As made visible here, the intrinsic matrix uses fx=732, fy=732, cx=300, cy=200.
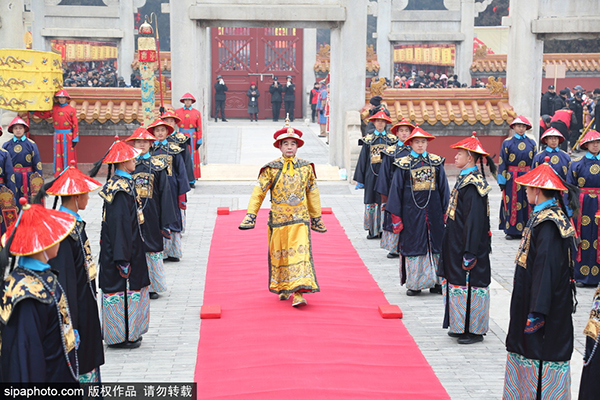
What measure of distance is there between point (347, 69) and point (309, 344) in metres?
10.9

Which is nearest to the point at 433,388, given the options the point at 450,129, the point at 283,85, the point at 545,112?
the point at 450,129

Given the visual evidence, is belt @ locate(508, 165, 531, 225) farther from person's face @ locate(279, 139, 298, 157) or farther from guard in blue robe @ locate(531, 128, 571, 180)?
person's face @ locate(279, 139, 298, 157)

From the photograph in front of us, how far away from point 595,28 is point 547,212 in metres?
12.3

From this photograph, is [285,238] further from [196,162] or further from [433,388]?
[196,162]

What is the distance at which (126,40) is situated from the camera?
30719 millimetres

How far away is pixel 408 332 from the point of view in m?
7.45

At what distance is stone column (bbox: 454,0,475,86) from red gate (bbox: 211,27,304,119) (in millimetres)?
6985

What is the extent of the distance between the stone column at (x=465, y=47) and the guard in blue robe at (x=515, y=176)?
64.6 ft

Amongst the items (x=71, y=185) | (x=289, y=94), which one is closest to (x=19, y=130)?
(x=71, y=185)

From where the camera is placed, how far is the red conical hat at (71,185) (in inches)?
209

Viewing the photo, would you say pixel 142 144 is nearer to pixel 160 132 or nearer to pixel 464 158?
pixel 160 132

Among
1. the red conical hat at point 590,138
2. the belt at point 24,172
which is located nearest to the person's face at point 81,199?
the belt at point 24,172

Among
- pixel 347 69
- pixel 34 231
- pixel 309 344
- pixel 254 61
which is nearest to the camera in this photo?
pixel 34 231

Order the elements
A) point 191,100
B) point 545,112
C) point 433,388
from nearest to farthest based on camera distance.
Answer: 1. point 433,388
2. point 191,100
3. point 545,112
